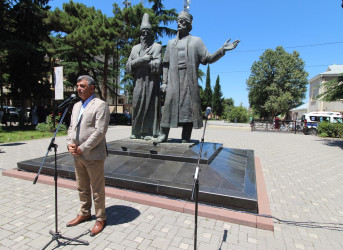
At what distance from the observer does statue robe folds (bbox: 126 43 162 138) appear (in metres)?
5.63

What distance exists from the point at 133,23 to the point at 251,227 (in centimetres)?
1971

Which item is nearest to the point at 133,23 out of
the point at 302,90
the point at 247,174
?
the point at 247,174

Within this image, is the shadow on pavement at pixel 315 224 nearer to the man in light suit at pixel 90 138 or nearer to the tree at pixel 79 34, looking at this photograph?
the man in light suit at pixel 90 138

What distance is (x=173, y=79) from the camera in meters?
5.37

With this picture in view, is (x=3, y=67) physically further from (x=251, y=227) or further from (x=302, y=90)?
(x=302, y=90)

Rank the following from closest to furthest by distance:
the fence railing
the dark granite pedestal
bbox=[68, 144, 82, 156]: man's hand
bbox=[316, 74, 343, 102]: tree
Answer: bbox=[68, 144, 82, 156]: man's hand, the dark granite pedestal, bbox=[316, 74, 343, 102]: tree, the fence railing

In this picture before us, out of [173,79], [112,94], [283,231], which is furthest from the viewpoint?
[112,94]

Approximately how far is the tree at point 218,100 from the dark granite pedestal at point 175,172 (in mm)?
51414

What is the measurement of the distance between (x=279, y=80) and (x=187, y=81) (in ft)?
112

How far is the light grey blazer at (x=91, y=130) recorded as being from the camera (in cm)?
247

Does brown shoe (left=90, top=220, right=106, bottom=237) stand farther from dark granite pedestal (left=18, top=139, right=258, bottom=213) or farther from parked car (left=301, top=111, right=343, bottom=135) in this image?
parked car (left=301, top=111, right=343, bottom=135)

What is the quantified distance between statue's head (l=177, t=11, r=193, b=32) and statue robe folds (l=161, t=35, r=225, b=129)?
26 cm

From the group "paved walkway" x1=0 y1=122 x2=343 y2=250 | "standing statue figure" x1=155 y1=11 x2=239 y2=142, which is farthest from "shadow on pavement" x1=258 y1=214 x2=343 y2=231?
"standing statue figure" x1=155 y1=11 x2=239 y2=142

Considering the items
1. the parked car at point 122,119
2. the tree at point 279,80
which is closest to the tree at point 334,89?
the parked car at point 122,119
